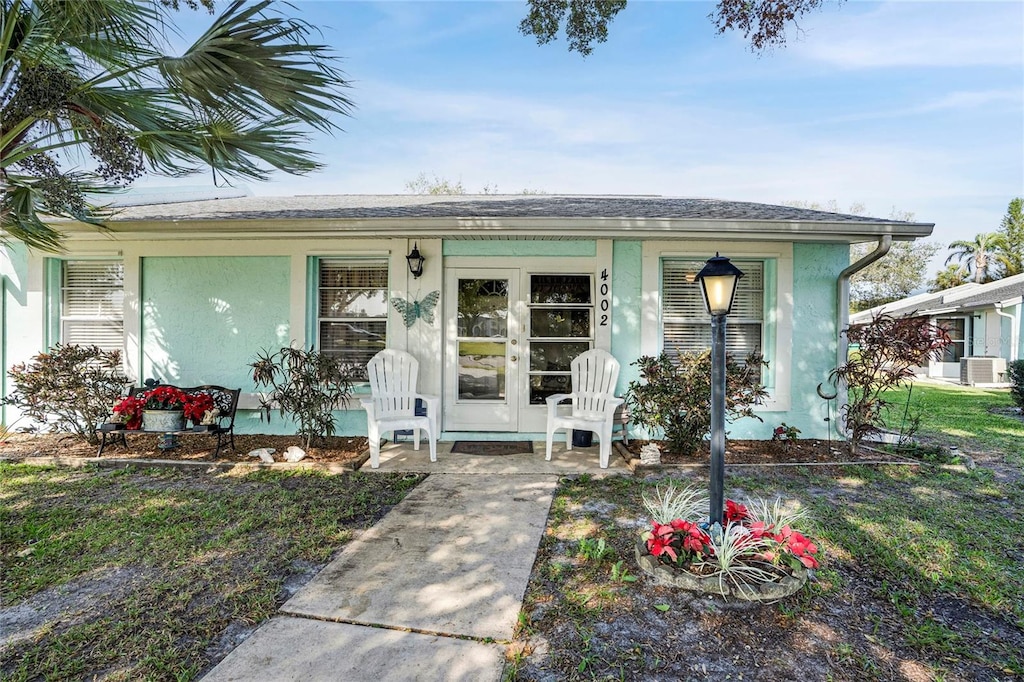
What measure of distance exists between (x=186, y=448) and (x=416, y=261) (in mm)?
2942

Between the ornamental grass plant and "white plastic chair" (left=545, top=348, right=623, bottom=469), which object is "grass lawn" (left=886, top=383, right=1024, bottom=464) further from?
the ornamental grass plant

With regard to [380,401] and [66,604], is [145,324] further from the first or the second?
[66,604]

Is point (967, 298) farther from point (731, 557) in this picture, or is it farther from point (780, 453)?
point (731, 557)

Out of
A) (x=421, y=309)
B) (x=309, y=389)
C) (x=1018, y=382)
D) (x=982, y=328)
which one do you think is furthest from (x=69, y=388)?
(x=982, y=328)

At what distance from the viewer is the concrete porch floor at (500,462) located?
4.36m

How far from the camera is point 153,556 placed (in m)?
2.72

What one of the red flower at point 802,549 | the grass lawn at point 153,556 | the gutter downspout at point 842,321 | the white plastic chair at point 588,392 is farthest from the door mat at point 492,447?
the gutter downspout at point 842,321

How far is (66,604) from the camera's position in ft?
7.39

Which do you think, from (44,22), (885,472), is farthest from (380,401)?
(885,472)

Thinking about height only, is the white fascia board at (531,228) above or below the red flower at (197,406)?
above

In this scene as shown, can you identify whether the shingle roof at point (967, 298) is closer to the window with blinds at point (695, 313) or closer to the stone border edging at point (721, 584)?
the window with blinds at point (695, 313)

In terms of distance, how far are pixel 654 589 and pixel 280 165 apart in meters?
4.07

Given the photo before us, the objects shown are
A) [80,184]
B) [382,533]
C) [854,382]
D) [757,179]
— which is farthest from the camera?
[757,179]

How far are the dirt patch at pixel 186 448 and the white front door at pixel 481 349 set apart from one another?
1140mm
